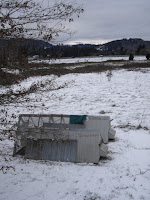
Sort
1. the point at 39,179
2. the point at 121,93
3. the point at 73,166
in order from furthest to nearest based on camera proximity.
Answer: the point at 121,93 → the point at 73,166 → the point at 39,179

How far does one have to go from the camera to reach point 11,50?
3625mm

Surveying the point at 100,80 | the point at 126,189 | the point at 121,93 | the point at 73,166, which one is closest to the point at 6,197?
the point at 73,166

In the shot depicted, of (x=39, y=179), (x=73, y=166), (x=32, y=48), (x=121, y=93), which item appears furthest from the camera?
(x=121, y=93)

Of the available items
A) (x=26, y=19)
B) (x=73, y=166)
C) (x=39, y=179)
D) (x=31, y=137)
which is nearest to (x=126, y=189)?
(x=73, y=166)

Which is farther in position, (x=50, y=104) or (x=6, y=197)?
(x=50, y=104)

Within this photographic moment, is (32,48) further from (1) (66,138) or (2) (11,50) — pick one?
(1) (66,138)

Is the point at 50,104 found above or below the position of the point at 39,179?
above

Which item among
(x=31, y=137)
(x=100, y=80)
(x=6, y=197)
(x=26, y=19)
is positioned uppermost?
(x=26, y=19)

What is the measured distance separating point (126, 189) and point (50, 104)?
30.2ft

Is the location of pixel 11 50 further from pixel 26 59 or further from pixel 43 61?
pixel 43 61

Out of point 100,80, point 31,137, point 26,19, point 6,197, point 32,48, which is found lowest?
point 6,197

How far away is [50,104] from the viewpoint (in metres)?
13.7

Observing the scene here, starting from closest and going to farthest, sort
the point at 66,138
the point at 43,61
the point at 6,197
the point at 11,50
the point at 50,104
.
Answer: the point at 11,50, the point at 43,61, the point at 6,197, the point at 66,138, the point at 50,104

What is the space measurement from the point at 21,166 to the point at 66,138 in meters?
1.83
